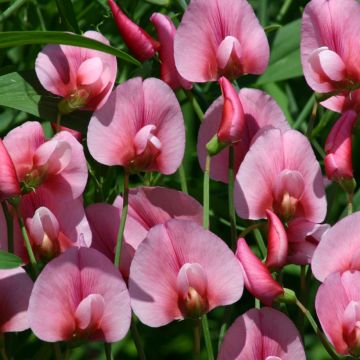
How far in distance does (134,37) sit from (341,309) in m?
0.26

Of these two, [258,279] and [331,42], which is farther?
[331,42]

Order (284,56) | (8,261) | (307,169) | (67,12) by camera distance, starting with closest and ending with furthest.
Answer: (8,261) → (307,169) → (67,12) → (284,56)

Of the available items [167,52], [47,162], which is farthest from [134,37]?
[47,162]

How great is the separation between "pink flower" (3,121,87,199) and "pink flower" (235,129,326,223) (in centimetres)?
12

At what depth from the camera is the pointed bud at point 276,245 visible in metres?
0.76

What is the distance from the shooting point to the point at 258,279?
0.74m

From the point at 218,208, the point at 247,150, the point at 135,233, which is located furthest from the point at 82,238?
the point at 218,208

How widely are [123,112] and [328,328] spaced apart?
215 mm

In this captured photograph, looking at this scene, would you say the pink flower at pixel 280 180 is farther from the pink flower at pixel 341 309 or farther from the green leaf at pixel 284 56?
the green leaf at pixel 284 56

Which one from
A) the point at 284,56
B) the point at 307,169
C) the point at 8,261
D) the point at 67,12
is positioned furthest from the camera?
the point at 284,56

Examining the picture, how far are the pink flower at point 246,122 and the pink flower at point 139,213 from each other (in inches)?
1.7

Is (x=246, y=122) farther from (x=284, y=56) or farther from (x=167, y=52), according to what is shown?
(x=284, y=56)

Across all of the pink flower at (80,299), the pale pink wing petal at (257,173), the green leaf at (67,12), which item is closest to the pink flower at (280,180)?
the pale pink wing petal at (257,173)

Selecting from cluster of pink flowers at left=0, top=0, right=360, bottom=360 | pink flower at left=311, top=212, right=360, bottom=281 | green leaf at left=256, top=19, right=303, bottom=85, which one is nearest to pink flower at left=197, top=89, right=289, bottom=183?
cluster of pink flowers at left=0, top=0, right=360, bottom=360
